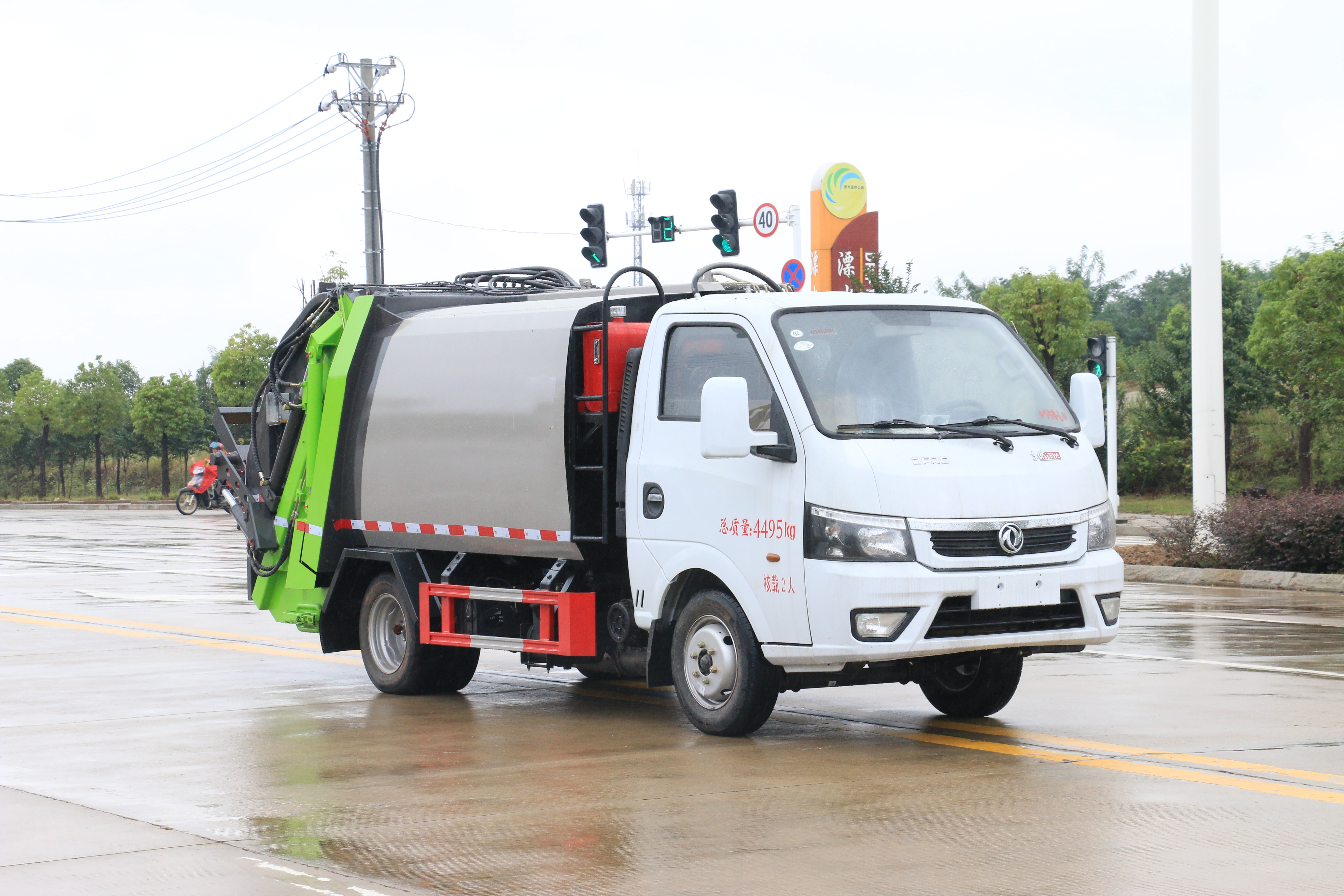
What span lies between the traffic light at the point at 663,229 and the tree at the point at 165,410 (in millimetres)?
38075

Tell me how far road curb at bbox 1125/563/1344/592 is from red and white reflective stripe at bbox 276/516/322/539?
12.3 metres

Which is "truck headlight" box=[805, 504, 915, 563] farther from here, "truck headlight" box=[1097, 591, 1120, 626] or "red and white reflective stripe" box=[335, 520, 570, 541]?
"red and white reflective stripe" box=[335, 520, 570, 541]

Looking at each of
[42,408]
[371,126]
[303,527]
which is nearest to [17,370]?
[42,408]

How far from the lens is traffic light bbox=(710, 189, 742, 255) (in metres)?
28.7

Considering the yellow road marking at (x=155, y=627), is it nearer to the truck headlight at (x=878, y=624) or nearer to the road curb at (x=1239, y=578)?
the truck headlight at (x=878, y=624)

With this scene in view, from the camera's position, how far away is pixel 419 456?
36.7 feet

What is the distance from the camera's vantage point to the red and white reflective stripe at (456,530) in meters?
10.2

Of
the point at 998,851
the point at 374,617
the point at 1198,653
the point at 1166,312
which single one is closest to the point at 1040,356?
the point at 1198,653

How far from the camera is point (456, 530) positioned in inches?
430

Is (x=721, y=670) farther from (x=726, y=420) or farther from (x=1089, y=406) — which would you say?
(x=1089, y=406)

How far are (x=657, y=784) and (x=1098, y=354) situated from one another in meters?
20.3

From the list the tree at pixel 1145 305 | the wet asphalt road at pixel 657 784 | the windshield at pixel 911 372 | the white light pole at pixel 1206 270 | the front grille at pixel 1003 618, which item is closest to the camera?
the wet asphalt road at pixel 657 784

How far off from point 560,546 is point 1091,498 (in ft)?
10.4

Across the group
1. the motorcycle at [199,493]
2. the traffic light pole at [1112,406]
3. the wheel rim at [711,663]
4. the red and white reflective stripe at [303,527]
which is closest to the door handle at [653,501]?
the wheel rim at [711,663]
